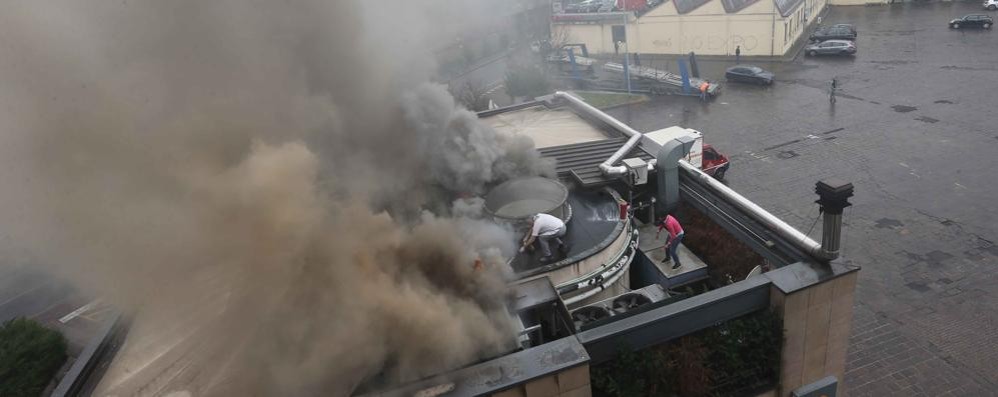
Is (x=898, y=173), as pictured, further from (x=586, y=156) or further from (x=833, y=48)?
(x=833, y=48)

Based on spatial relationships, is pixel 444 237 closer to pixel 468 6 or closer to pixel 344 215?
pixel 344 215

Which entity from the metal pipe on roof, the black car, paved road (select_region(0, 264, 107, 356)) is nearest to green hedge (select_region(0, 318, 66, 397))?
paved road (select_region(0, 264, 107, 356))

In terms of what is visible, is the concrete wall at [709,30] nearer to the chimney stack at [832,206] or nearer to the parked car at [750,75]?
the parked car at [750,75]

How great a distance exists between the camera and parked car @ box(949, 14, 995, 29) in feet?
107

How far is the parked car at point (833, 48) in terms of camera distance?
1198 inches

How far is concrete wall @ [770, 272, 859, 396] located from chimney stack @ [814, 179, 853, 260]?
14.5 inches

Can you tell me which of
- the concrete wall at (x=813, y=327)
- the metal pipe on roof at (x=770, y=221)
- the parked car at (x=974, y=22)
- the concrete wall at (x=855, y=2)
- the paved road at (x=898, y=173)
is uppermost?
the metal pipe on roof at (x=770, y=221)

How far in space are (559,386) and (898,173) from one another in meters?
16.0

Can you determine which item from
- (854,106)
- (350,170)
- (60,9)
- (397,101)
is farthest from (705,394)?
(854,106)

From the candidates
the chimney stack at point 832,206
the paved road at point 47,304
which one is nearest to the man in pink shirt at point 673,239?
the chimney stack at point 832,206

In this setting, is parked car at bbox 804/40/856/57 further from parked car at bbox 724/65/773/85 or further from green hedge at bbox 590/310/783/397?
green hedge at bbox 590/310/783/397

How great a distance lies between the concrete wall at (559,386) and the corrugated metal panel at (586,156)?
4555 millimetres

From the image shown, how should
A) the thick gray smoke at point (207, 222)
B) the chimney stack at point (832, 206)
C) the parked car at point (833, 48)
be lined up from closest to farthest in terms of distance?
1. the thick gray smoke at point (207, 222)
2. the chimney stack at point (832, 206)
3. the parked car at point (833, 48)

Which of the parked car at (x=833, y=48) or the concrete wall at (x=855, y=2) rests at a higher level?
the concrete wall at (x=855, y=2)
